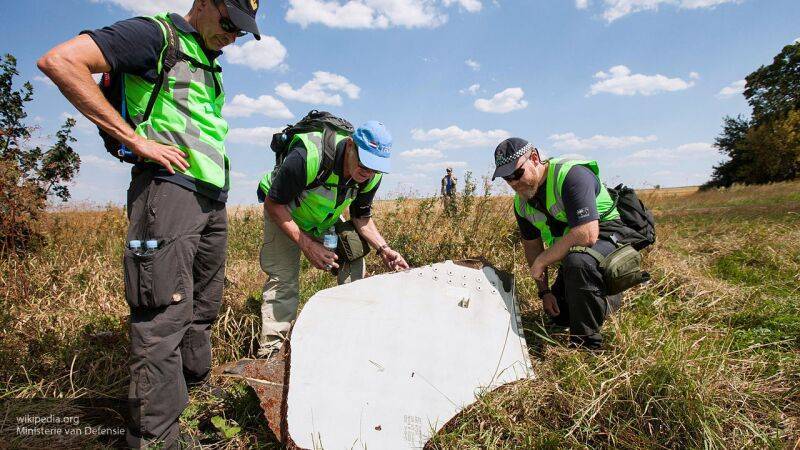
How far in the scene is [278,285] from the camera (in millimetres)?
2734

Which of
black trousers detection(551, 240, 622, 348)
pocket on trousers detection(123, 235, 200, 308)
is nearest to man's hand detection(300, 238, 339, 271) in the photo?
pocket on trousers detection(123, 235, 200, 308)

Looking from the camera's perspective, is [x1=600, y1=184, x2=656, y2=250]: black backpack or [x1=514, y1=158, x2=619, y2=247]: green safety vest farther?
[x1=600, y1=184, x2=656, y2=250]: black backpack

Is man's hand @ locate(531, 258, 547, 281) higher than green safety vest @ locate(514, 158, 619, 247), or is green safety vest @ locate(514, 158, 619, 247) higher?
green safety vest @ locate(514, 158, 619, 247)

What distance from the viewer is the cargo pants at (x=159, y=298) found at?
1.71 m

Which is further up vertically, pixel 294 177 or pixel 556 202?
pixel 294 177

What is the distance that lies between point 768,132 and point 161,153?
36702mm

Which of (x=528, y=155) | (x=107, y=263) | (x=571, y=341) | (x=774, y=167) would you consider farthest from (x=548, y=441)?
(x=774, y=167)

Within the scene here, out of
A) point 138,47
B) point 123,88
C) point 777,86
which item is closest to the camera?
point 138,47

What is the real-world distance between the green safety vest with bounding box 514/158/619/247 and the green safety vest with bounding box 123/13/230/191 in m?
1.99

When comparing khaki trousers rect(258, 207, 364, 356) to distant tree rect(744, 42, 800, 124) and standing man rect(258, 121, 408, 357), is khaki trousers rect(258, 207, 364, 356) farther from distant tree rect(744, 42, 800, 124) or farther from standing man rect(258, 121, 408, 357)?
distant tree rect(744, 42, 800, 124)

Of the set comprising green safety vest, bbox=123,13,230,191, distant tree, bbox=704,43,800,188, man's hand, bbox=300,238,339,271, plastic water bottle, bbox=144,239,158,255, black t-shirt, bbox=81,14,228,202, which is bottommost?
man's hand, bbox=300,238,339,271

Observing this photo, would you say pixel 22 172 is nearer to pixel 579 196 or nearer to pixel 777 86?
pixel 579 196

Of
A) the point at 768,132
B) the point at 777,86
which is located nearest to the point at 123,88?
the point at 768,132

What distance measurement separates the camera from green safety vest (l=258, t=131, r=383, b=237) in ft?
8.13
